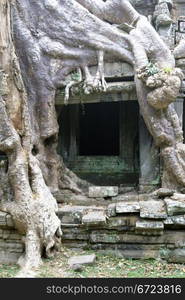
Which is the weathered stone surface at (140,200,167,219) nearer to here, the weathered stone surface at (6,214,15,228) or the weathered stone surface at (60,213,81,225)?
the weathered stone surface at (60,213,81,225)

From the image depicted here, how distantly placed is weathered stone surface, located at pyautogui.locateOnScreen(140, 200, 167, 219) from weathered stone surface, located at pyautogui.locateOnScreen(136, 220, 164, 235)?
10cm

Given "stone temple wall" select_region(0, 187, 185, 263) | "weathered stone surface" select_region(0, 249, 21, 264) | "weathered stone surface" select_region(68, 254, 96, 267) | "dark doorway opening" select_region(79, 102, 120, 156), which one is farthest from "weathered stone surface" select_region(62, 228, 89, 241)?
"dark doorway opening" select_region(79, 102, 120, 156)

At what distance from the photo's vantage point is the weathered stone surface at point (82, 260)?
5.31m

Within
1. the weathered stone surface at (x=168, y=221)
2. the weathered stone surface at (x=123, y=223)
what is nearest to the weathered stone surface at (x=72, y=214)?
the weathered stone surface at (x=123, y=223)

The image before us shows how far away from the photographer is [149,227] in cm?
569

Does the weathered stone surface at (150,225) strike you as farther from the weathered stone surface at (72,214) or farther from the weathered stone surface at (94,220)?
the weathered stone surface at (72,214)

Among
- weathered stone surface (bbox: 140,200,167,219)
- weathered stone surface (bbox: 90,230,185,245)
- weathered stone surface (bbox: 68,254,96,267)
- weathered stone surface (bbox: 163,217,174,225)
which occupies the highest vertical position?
weathered stone surface (bbox: 140,200,167,219)

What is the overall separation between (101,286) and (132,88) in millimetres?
4300

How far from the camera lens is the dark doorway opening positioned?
34.3ft

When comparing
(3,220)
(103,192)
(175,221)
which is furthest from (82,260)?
(103,192)

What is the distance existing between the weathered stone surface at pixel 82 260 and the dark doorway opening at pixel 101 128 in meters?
5.04

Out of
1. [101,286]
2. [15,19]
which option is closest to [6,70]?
[15,19]

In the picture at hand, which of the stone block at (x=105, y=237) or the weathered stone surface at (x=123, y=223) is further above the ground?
the weathered stone surface at (x=123, y=223)

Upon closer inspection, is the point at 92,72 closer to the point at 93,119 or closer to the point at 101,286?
the point at 93,119
